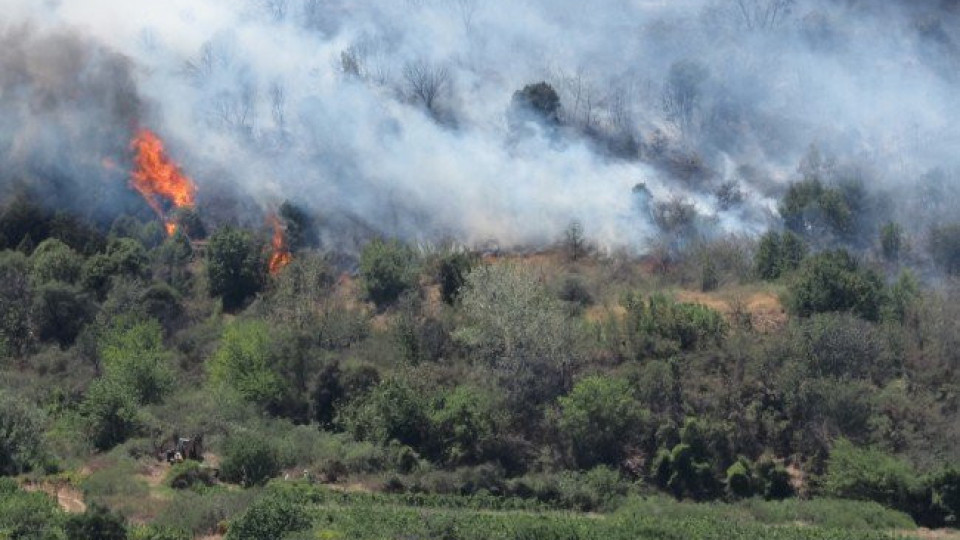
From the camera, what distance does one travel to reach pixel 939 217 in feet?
277

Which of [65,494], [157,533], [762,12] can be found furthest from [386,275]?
[762,12]

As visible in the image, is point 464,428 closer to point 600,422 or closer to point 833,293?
point 600,422

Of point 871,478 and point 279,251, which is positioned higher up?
point 279,251

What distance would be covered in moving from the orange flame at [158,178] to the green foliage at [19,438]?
95.3 feet

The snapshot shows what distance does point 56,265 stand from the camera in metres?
75.7

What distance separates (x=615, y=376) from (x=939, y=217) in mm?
29845

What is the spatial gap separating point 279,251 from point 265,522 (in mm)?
Answer: 35007

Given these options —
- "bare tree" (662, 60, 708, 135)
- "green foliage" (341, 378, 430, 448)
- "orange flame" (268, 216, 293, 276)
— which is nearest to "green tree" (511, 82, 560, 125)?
"bare tree" (662, 60, 708, 135)

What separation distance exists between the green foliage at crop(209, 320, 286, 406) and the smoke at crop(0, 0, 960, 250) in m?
18.3

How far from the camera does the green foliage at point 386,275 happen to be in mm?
74938

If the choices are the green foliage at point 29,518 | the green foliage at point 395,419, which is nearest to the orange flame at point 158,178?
the green foliage at point 395,419

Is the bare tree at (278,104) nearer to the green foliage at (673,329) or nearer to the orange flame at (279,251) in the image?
the orange flame at (279,251)

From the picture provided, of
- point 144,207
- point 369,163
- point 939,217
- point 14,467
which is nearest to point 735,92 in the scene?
point 939,217

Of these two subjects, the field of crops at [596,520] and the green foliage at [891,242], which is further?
the green foliage at [891,242]
